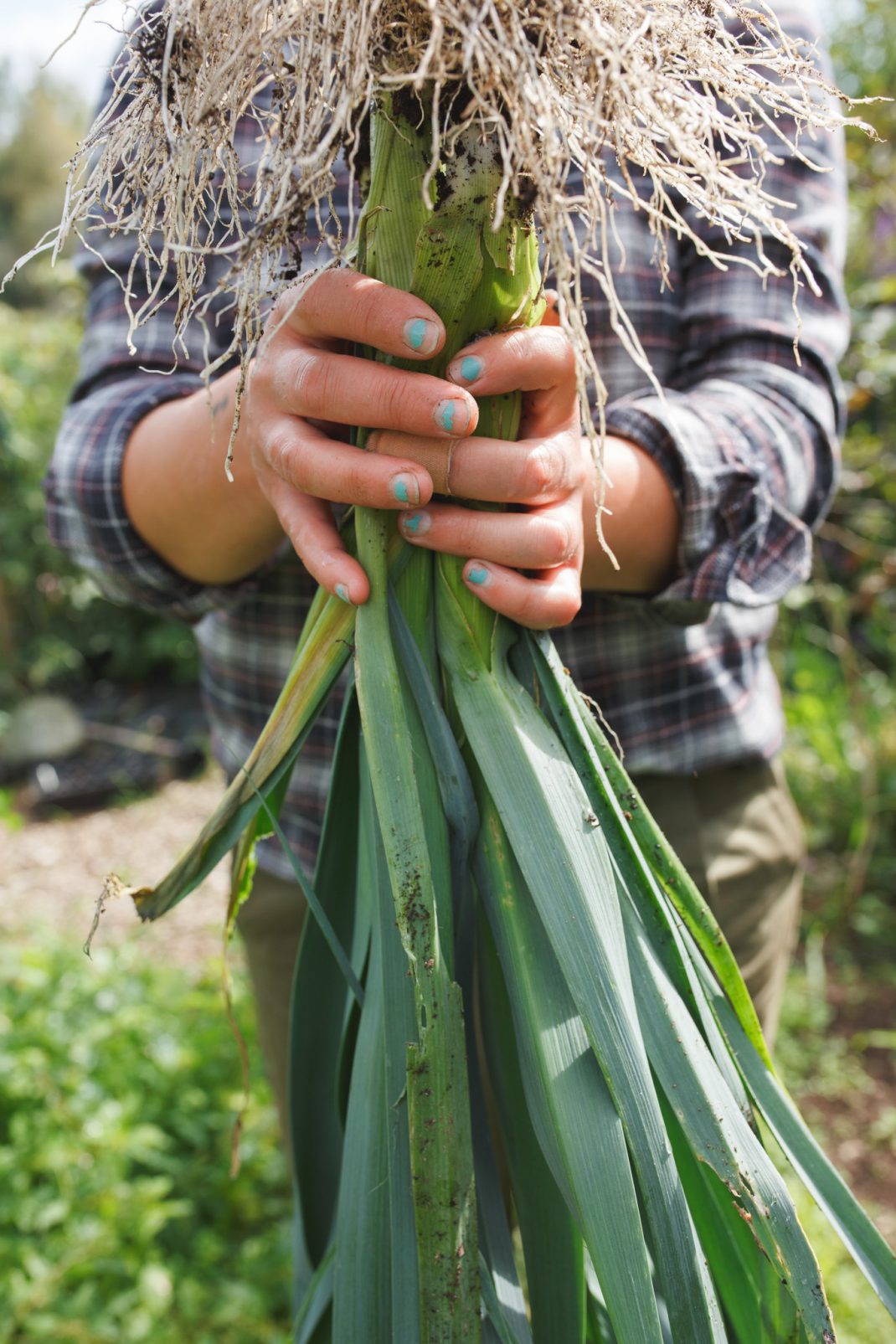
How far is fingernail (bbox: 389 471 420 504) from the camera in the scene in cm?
58

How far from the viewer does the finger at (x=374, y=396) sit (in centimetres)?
57

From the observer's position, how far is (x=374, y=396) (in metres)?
0.58

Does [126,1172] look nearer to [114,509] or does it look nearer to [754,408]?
[114,509]

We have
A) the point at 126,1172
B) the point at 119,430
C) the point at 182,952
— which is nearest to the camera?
the point at 119,430

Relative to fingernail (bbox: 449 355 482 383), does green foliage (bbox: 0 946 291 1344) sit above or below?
below

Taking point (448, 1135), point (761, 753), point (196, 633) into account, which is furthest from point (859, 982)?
point (448, 1135)

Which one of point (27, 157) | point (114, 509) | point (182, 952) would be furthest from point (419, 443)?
point (27, 157)

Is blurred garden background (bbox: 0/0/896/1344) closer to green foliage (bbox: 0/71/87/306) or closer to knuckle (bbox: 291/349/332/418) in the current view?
knuckle (bbox: 291/349/332/418)

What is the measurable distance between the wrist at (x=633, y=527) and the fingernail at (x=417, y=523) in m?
0.16

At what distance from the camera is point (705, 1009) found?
61 cm

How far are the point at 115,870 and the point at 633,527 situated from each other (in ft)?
8.82

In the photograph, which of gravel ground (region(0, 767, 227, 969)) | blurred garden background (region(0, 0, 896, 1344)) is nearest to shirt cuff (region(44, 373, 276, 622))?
blurred garden background (region(0, 0, 896, 1344))

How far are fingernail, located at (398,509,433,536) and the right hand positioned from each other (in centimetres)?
2

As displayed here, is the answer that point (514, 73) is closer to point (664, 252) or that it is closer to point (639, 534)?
point (664, 252)
